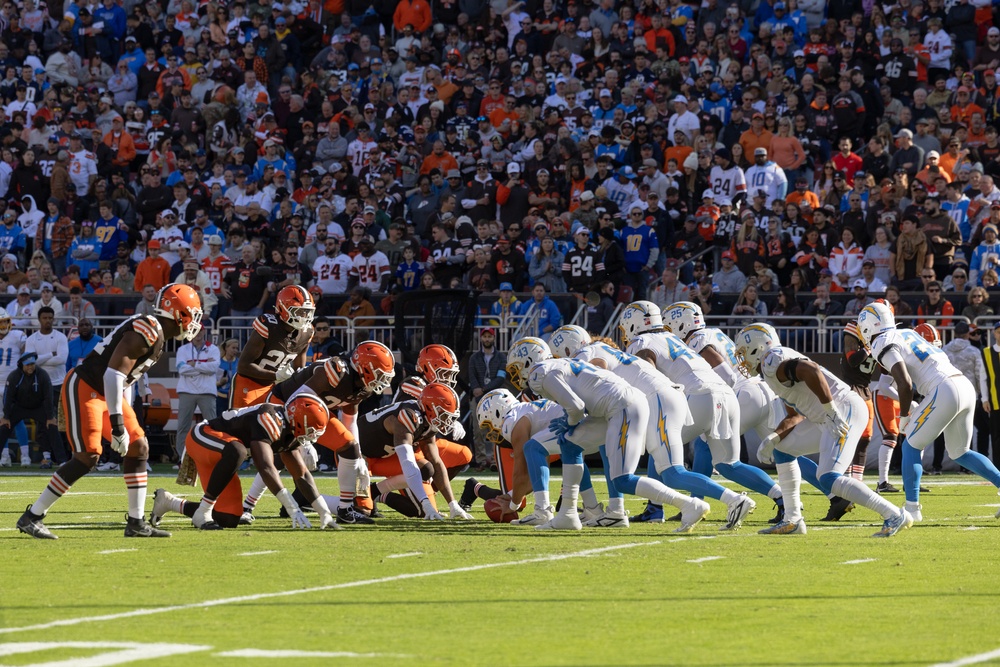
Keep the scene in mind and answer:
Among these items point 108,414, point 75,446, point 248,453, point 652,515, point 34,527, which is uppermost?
point 108,414

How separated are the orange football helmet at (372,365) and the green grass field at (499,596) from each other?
3.92ft

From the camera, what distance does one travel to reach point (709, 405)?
455 inches

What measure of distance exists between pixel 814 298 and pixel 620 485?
906cm

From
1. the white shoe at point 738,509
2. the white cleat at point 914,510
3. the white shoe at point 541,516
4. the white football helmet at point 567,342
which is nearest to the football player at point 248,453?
the white shoe at point 541,516

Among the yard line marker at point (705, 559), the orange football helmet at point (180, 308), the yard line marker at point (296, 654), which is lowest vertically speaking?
the yard line marker at point (705, 559)

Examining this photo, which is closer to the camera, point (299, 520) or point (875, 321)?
point (299, 520)

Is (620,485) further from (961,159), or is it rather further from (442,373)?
(961,159)

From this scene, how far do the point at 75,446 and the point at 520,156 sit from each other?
13688 millimetres

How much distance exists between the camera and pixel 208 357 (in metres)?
19.3

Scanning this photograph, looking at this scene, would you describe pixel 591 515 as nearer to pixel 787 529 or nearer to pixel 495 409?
pixel 495 409

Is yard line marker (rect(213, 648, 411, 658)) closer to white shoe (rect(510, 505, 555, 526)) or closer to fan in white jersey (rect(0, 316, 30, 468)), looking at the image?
white shoe (rect(510, 505, 555, 526))

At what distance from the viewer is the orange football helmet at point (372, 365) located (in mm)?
11750

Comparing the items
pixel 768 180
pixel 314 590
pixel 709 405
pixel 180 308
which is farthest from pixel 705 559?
pixel 768 180

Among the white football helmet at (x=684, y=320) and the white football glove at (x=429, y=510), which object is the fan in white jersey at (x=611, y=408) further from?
the white football helmet at (x=684, y=320)
